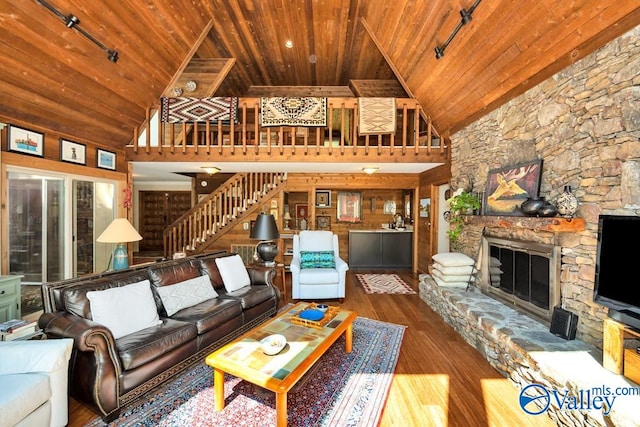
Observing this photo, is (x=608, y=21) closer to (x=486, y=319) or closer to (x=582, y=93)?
(x=582, y=93)

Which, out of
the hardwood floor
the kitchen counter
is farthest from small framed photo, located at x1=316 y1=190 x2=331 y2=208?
the hardwood floor

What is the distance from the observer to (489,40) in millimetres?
2801

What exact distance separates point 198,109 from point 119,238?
2.56 m

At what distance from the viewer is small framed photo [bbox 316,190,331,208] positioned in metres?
7.29

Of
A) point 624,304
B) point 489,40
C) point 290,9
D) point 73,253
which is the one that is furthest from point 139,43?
point 624,304

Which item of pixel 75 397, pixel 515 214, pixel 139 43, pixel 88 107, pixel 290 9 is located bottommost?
pixel 75 397

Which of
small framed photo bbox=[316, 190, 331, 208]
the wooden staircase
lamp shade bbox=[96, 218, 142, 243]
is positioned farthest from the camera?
small framed photo bbox=[316, 190, 331, 208]

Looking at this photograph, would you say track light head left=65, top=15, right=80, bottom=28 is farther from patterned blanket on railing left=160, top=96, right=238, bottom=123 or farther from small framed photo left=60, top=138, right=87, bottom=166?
patterned blanket on railing left=160, top=96, right=238, bottom=123

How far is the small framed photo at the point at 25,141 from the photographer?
10.1 feet

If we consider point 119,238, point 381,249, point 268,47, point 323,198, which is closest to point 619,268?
point 119,238

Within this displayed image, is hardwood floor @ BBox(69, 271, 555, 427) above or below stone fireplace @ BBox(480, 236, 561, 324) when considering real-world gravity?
below

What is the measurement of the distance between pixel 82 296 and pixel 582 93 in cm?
436

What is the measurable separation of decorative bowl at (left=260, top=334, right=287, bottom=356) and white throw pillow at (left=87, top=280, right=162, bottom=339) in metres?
1.07

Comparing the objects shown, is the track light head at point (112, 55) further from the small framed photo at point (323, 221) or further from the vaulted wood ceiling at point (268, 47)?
the small framed photo at point (323, 221)
